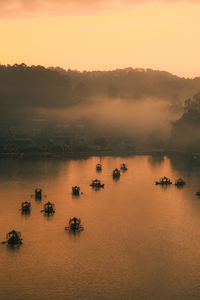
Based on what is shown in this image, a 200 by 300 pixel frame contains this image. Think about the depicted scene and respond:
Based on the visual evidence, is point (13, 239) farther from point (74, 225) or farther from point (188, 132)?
point (188, 132)

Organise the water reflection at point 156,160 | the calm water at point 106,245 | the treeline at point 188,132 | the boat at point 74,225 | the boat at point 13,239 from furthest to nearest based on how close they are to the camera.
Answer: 1. the treeline at point 188,132
2. the water reflection at point 156,160
3. the boat at point 74,225
4. the boat at point 13,239
5. the calm water at point 106,245

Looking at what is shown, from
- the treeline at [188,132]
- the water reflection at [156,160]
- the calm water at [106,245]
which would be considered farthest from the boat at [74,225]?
the treeline at [188,132]

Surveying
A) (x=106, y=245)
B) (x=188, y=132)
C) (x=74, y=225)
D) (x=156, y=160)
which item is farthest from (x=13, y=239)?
(x=188, y=132)

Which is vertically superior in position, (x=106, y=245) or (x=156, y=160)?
(x=156, y=160)

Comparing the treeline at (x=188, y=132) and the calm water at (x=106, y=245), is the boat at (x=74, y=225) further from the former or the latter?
the treeline at (x=188, y=132)

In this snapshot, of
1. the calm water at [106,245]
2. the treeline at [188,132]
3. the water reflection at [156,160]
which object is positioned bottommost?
the calm water at [106,245]

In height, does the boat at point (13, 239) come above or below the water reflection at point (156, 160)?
below

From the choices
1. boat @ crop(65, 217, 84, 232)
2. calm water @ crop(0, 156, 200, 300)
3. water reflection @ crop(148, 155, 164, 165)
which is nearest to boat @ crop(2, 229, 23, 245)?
calm water @ crop(0, 156, 200, 300)

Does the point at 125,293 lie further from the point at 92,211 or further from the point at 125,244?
the point at 92,211

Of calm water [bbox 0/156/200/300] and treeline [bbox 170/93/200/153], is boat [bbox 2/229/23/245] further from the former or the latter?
treeline [bbox 170/93/200/153]
